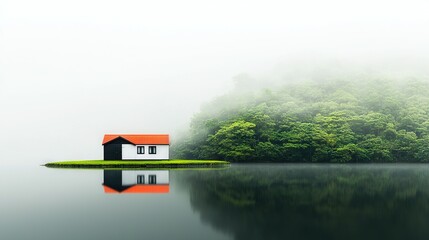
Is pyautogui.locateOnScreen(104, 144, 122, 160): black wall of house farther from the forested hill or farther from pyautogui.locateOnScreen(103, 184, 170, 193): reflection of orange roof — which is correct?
pyautogui.locateOnScreen(103, 184, 170, 193): reflection of orange roof

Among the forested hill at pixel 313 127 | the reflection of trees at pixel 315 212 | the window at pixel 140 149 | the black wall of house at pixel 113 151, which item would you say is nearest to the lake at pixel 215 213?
the reflection of trees at pixel 315 212

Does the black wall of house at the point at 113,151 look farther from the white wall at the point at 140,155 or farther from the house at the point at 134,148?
the white wall at the point at 140,155

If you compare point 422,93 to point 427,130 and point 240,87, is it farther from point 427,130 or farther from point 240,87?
point 240,87

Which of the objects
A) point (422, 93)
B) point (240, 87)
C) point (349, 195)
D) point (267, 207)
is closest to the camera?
point (267, 207)

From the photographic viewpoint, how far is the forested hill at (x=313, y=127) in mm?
62781

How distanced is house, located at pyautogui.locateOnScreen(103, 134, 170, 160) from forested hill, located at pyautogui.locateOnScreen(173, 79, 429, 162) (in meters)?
10.7

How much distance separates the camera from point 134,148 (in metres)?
54.4

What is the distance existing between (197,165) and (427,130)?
40349 millimetres

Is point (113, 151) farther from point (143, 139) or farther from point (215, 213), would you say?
point (215, 213)

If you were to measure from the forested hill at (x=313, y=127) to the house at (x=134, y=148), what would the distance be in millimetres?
10707

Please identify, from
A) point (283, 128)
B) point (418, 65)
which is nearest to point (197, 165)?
point (283, 128)

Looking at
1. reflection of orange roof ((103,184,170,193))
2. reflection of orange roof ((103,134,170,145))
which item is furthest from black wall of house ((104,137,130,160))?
reflection of orange roof ((103,184,170,193))

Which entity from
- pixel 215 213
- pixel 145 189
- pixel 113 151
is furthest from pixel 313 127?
pixel 215 213

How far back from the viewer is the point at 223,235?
38.5ft
